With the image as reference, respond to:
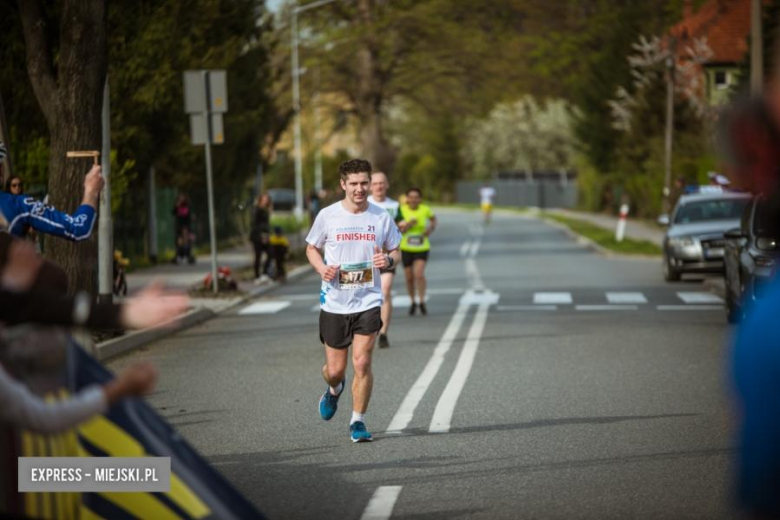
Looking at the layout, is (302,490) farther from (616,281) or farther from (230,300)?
(616,281)

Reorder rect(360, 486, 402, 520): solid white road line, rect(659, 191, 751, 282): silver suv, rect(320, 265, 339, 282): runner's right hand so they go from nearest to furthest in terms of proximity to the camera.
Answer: rect(360, 486, 402, 520): solid white road line
rect(320, 265, 339, 282): runner's right hand
rect(659, 191, 751, 282): silver suv

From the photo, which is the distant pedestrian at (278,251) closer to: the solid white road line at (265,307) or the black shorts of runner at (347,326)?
the solid white road line at (265,307)

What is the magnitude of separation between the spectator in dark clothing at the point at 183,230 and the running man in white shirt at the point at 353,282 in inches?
968

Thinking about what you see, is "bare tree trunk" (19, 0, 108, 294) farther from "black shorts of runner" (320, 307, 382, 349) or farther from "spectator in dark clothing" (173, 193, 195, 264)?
"spectator in dark clothing" (173, 193, 195, 264)

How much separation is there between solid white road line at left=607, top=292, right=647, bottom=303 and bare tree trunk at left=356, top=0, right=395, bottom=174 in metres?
29.7

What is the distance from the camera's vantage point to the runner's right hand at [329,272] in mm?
9484

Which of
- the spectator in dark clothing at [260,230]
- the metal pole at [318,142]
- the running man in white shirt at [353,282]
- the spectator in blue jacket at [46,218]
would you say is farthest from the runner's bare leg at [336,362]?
the metal pole at [318,142]

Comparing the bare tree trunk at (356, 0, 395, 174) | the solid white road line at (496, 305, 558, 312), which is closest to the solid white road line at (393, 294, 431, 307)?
the solid white road line at (496, 305, 558, 312)

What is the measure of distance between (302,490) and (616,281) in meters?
20.0

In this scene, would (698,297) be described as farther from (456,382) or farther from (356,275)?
(356,275)

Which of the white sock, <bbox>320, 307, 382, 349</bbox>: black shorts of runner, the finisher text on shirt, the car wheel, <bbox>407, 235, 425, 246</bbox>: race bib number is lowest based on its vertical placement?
the car wheel

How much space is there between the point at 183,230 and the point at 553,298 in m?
13.1

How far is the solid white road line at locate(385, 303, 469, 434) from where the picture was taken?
1041 centimetres

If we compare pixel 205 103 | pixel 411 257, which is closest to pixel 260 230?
pixel 205 103
